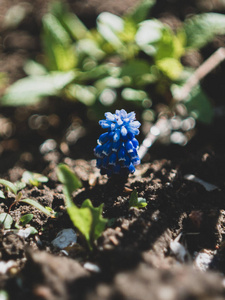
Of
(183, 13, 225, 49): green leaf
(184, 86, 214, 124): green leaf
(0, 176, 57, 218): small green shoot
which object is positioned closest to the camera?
(0, 176, 57, 218): small green shoot

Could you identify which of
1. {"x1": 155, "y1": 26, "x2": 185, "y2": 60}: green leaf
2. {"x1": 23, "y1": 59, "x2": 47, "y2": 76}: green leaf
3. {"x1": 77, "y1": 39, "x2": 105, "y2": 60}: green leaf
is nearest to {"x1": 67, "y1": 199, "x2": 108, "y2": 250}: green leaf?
{"x1": 155, "y1": 26, "x2": 185, "y2": 60}: green leaf

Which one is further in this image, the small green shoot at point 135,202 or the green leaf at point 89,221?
the small green shoot at point 135,202

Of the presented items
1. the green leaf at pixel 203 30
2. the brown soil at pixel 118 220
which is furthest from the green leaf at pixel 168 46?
the brown soil at pixel 118 220

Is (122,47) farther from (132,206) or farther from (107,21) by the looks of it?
(132,206)

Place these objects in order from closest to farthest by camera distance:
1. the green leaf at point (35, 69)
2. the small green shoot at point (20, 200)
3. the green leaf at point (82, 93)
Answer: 1. the small green shoot at point (20, 200)
2. the green leaf at point (82, 93)
3. the green leaf at point (35, 69)

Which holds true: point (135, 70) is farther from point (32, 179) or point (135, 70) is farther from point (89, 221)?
point (89, 221)

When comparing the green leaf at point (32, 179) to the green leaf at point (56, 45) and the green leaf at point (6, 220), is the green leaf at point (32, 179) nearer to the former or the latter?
the green leaf at point (6, 220)

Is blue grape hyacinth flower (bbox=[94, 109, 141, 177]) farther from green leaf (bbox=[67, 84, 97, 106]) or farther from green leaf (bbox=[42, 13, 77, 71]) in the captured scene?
green leaf (bbox=[42, 13, 77, 71])

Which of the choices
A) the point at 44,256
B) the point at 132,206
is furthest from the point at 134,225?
the point at 44,256
